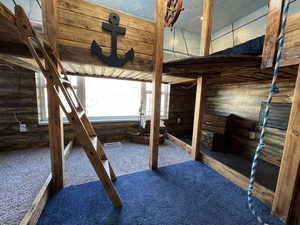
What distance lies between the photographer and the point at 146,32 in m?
1.75

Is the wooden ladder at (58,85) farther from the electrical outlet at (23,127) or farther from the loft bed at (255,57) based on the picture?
the electrical outlet at (23,127)

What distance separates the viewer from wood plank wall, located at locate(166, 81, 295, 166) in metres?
2.41

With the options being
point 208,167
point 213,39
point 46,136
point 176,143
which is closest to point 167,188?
point 208,167

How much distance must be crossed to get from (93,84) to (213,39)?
385cm

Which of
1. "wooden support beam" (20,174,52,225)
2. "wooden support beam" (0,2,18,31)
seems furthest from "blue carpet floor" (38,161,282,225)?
"wooden support beam" (0,2,18,31)

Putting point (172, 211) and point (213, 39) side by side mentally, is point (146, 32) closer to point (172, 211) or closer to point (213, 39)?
point (172, 211)

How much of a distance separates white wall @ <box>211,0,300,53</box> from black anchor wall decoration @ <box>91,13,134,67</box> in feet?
10.4

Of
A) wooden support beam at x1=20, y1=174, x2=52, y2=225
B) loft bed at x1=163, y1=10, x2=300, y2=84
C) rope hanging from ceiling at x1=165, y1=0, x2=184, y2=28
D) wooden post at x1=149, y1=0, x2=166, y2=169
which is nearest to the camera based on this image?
wooden support beam at x1=20, y1=174, x2=52, y2=225

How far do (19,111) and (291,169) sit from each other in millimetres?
4195

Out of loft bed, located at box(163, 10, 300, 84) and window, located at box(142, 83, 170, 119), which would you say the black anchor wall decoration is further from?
window, located at box(142, 83, 170, 119)

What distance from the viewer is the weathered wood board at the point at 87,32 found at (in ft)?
4.55

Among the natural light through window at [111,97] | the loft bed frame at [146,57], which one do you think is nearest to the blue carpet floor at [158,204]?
the loft bed frame at [146,57]

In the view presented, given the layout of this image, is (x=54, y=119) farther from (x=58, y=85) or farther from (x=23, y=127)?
(x=23, y=127)

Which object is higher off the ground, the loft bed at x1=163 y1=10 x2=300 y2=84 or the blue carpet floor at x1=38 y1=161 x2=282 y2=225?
the loft bed at x1=163 y1=10 x2=300 y2=84
